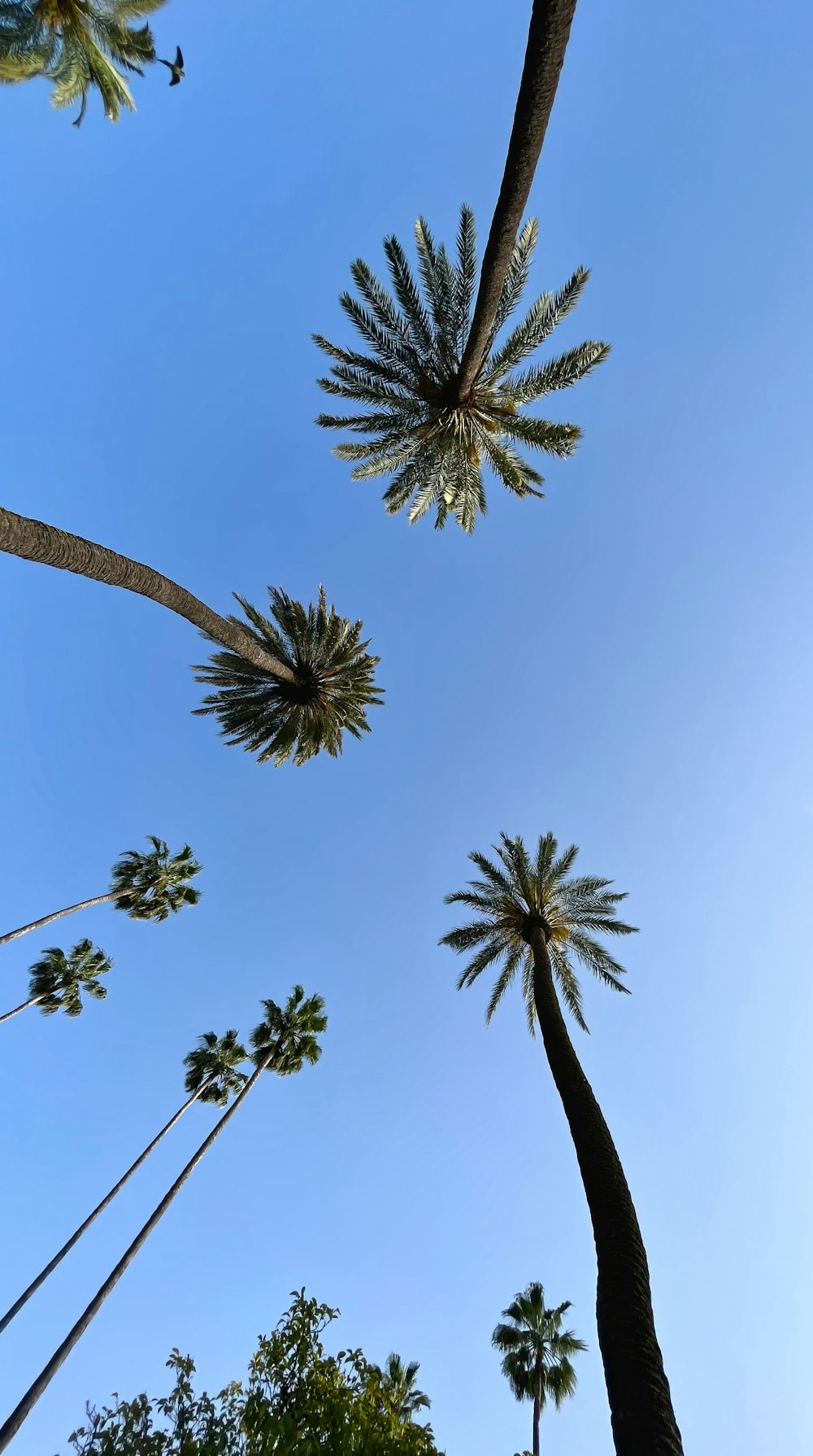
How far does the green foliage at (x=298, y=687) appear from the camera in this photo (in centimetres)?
1961

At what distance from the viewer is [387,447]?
1625cm

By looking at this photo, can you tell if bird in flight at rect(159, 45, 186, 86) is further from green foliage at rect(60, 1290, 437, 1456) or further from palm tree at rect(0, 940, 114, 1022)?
palm tree at rect(0, 940, 114, 1022)

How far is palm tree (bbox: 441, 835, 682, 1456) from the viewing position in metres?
6.70

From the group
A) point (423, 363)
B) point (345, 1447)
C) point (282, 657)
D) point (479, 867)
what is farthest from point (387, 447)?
point (345, 1447)

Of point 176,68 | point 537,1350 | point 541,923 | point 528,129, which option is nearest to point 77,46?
point 176,68

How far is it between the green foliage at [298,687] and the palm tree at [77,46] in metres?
13.7

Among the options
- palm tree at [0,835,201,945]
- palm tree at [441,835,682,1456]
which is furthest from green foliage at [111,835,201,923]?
palm tree at [441,835,682,1456]

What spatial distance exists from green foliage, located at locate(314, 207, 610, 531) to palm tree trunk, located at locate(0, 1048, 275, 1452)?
19.8 meters

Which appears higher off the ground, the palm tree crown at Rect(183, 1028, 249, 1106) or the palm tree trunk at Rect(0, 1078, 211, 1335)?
the palm tree crown at Rect(183, 1028, 249, 1106)

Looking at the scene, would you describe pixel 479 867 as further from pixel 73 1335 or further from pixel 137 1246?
pixel 73 1335

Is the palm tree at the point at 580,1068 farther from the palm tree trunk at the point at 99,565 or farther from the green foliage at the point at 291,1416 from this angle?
the palm tree trunk at the point at 99,565

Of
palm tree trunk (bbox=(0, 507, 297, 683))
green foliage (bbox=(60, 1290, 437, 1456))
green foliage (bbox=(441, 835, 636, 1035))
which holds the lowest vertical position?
green foliage (bbox=(60, 1290, 437, 1456))

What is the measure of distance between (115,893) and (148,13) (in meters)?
26.7

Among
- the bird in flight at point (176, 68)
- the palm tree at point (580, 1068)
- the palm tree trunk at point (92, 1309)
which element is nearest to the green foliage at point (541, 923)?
the palm tree at point (580, 1068)
